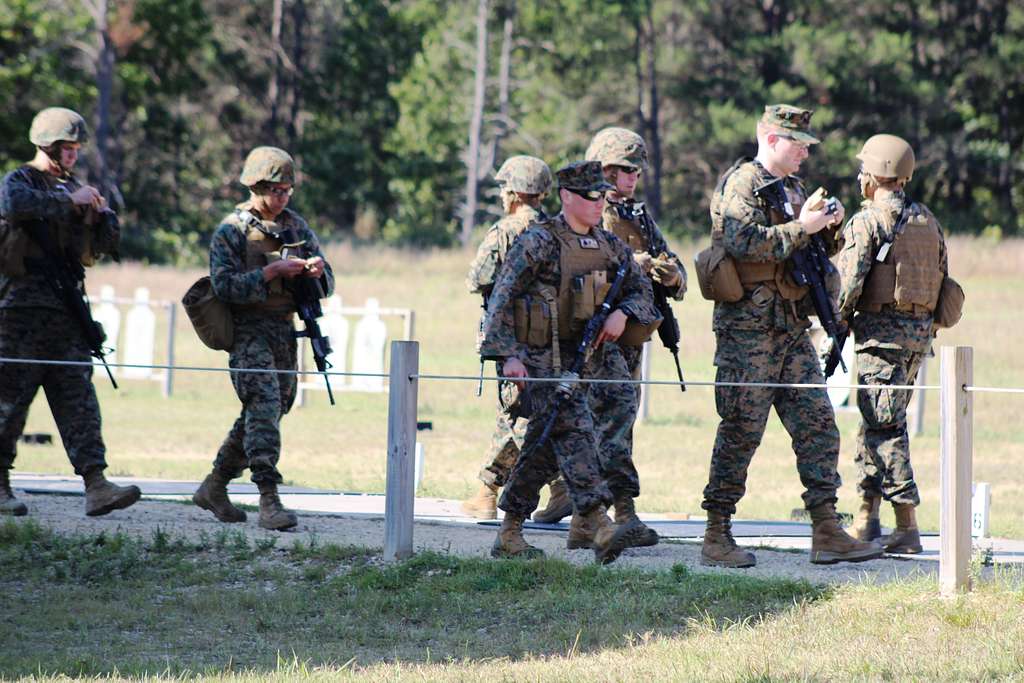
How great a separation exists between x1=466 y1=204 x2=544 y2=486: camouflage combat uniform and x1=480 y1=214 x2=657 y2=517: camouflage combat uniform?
110cm

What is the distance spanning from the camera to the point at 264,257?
9.80m

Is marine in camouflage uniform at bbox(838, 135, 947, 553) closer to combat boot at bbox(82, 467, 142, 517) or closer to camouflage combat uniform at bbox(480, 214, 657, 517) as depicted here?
camouflage combat uniform at bbox(480, 214, 657, 517)

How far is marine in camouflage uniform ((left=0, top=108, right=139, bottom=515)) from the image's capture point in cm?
973

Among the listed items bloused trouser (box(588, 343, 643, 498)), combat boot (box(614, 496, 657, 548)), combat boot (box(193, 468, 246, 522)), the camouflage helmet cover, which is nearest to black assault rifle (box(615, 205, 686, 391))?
the camouflage helmet cover

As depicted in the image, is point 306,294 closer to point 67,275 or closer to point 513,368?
point 67,275

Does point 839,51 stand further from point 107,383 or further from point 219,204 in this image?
point 107,383

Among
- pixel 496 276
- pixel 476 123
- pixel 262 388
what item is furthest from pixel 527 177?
pixel 476 123

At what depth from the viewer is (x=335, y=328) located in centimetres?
2153

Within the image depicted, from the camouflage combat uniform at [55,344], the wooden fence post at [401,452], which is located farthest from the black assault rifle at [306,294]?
the wooden fence post at [401,452]

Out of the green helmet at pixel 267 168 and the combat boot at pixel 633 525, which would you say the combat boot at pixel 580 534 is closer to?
the combat boot at pixel 633 525

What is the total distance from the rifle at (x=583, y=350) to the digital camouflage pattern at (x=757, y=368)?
0.61m

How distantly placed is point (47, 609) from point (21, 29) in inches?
1468

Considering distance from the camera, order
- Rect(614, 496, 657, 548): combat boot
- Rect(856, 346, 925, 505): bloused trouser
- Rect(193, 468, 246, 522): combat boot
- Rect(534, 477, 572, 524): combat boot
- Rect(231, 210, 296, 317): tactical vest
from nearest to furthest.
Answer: Rect(614, 496, 657, 548): combat boot < Rect(856, 346, 925, 505): bloused trouser < Rect(231, 210, 296, 317): tactical vest < Rect(193, 468, 246, 522): combat boot < Rect(534, 477, 572, 524): combat boot

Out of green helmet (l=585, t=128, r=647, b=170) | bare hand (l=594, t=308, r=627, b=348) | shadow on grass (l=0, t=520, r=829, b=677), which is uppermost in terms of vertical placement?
green helmet (l=585, t=128, r=647, b=170)
